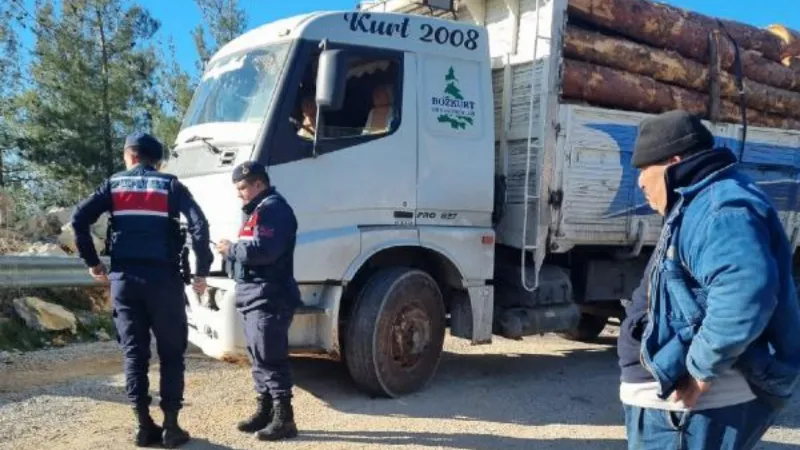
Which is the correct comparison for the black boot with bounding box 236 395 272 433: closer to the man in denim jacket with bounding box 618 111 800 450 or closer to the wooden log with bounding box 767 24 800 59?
the man in denim jacket with bounding box 618 111 800 450

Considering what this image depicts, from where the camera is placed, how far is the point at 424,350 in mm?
5586

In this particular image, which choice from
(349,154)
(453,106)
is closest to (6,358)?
(349,154)

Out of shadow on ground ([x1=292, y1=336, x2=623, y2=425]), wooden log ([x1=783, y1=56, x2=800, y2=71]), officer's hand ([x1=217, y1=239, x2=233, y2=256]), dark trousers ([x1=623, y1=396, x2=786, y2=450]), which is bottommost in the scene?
shadow on ground ([x1=292, y1=336, x2=623, y2=425])

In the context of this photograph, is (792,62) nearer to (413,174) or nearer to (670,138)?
(413,174)

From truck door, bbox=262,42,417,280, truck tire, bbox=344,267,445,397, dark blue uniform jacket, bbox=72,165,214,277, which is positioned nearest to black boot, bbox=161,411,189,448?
dark blue uniform jacket, bbox=72,165,214,277

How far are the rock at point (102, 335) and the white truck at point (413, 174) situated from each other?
273 centimetres

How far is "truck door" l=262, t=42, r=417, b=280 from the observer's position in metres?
4.92

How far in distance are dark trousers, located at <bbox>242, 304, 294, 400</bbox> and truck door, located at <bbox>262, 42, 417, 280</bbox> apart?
608 millimetres

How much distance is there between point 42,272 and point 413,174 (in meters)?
4.32

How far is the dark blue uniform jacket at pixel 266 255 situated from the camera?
4.22 m

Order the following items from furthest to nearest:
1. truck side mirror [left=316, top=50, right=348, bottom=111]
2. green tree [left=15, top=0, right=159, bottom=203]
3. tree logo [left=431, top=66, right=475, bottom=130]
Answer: green tree [left=15, top=0, right=159, bottom=203] < tree logo [left=431, top=66, right=475, bottom=130] < truck side mirror [left=316, top=50, right=348, bottom=111]

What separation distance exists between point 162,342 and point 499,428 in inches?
89.1

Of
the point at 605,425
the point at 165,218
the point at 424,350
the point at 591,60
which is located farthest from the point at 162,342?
the point at 591,60

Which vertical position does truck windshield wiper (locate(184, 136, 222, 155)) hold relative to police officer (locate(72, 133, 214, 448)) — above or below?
above
